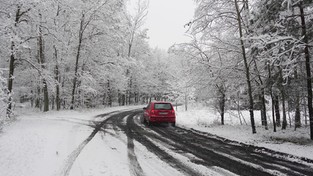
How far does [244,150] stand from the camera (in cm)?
773

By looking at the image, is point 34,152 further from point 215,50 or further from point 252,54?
point 215,50

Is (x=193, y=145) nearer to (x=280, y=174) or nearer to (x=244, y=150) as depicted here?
(x=244, y=150)

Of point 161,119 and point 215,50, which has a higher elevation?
point 215,50

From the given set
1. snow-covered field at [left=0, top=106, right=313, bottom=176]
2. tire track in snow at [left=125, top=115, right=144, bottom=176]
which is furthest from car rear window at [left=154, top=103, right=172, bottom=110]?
tire track in snow at [left=125, top=115, right=144, bottom=176]

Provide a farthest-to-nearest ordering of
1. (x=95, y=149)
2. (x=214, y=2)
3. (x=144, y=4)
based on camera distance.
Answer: (x=144, y=4) → (x=214, y=2) → (x=95, y=149)

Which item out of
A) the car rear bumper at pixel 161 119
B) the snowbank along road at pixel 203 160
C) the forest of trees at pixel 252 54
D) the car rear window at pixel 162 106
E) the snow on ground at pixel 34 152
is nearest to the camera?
the snow on ground at pixel 34 152

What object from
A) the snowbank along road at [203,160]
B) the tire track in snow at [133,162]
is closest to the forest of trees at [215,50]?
the snowbank along road at [203,160]

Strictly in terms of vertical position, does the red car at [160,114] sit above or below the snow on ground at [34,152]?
above

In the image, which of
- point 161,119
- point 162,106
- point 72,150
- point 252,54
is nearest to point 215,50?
point 252,54

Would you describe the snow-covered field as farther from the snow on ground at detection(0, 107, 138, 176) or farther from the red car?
the red car

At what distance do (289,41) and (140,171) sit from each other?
7.08 meters

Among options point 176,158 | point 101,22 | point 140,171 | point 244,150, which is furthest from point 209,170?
point 101,22

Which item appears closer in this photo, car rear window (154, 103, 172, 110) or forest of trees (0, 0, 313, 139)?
forest of trees (0, 0, 313, 139)

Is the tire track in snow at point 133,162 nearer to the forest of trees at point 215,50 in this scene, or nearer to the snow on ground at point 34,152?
the snow on ground at point 34,152
